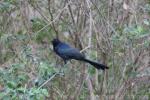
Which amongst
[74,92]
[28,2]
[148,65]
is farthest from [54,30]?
[148,65]

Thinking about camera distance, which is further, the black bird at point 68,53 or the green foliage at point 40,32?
the green foliage at point 40,32

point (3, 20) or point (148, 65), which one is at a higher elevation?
point (3, 20)

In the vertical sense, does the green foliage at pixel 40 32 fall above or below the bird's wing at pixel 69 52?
above

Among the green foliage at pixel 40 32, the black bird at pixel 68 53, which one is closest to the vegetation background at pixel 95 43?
the green foliage at pixel 40 32

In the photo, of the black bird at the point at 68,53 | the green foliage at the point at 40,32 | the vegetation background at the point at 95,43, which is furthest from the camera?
the green foliage at the point at 40,32

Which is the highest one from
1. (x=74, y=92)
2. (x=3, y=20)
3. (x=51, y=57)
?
(x=3, y=20)

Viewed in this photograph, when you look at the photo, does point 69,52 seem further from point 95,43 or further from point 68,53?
point 95,43

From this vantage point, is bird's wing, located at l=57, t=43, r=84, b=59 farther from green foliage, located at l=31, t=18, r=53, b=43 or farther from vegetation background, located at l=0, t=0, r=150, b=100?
green foliage, located at l=31, t=18, r=53, b=43

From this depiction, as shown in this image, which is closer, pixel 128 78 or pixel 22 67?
pixel 22 67

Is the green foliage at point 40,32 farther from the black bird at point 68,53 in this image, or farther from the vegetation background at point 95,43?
the black bird at point 68,53

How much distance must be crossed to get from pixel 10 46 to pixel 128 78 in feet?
4.79

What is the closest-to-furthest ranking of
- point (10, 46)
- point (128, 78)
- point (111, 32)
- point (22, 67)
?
point (22, 67), point (111, 32), point (128, 78), point (10, 46)

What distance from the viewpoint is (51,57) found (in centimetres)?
571

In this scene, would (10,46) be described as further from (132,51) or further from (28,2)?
(132,51)
